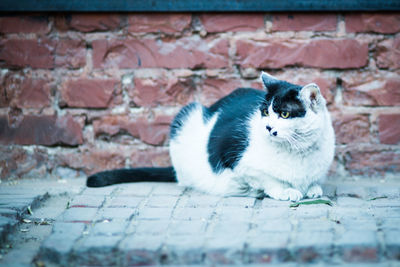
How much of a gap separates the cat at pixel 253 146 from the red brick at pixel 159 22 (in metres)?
0.53

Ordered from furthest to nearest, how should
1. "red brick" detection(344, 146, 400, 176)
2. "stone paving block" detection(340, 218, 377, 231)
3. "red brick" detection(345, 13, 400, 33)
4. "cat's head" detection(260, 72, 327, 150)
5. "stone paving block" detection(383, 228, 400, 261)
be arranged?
"red brick" detection(344, 146, 400, 176) < "red brick" detection(345, 13, 400, 33) < "cat's head" detection(260, 72, 327, 150) < "stone paving block" detection(340, 218, 377, 231) < "stone paving block" detection(383, 228, 400, 261)

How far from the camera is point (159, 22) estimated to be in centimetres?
354

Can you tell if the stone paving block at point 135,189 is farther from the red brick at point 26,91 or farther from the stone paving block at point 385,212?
the stone paving block at point 385,212

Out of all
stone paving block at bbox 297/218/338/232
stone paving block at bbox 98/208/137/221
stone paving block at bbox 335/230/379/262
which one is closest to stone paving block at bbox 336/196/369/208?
stone paving block at bbox 297/218/338/232

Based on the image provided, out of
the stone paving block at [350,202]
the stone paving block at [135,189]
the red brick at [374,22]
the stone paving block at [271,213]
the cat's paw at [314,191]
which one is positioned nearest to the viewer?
the stone paving block at [271,213]

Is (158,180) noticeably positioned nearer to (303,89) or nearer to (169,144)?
(169,144)

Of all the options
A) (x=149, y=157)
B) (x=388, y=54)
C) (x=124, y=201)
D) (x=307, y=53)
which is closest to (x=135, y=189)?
(x=124, y=201)

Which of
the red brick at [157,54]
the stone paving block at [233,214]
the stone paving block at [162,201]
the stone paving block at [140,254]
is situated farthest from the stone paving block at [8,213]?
the red brick at [157,54]

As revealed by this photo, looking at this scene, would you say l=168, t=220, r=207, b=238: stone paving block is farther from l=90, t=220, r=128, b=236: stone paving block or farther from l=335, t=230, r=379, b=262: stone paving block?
l=335, t=230, r=379, b=262: stone paving block

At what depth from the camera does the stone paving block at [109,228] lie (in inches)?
97.6

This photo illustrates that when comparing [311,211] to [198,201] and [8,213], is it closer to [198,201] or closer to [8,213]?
[198,201]

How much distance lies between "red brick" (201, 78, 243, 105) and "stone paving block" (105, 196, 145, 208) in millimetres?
922

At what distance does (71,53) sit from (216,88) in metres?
0.99

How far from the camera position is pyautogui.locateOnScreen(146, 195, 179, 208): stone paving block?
2.88 metres
